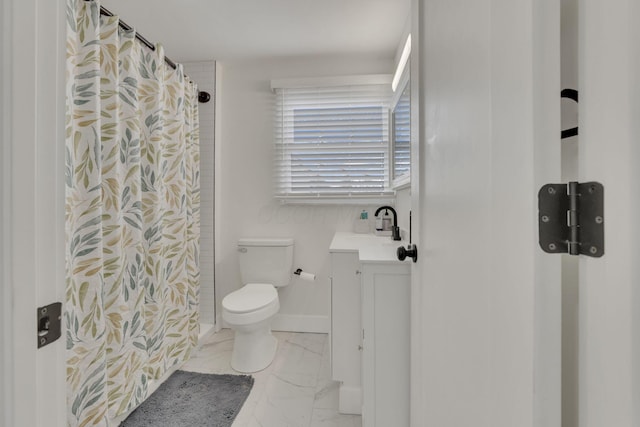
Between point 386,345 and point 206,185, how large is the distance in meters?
1.97

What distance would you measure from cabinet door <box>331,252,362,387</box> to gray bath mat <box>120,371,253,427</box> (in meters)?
0.60

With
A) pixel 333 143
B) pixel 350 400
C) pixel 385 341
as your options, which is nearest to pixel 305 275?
pixel 350 400

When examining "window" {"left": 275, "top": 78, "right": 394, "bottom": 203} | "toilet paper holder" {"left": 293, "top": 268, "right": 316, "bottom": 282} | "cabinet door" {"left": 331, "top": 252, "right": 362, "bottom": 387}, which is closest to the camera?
"cabinet door" {"left": 331, "top": 252, "right": 362, "bottom": 387}

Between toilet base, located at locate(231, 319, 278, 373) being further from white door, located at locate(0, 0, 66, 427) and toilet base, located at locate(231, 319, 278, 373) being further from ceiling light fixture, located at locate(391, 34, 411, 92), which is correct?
ceiling light fixture, located at locate(391, 34, 411, 92)

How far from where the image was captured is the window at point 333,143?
2502 mm

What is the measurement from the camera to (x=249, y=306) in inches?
76.3

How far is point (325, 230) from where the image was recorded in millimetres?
2586

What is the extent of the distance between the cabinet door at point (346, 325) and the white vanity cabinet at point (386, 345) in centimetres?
31

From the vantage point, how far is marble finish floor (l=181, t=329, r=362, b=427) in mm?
1553

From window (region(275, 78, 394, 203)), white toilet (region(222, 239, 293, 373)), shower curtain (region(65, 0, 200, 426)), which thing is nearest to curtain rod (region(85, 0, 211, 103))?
shower curtain (region(65, 0, 200, 426))

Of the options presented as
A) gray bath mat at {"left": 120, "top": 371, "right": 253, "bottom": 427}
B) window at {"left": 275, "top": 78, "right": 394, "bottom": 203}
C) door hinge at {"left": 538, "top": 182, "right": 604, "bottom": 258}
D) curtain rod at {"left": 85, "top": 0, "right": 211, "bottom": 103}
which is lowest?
gray bath mat at {"left": 120, "top": 371, "right": 253, "bottom": 427}

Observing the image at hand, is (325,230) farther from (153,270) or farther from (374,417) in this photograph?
(374,417)

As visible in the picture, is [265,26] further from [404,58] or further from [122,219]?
[122,219]

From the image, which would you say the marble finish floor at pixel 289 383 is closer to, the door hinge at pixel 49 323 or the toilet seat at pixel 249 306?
the toilet seat at pixel 249 306
